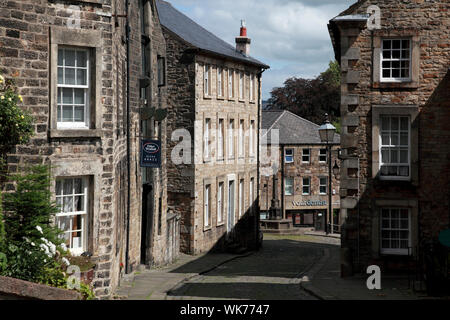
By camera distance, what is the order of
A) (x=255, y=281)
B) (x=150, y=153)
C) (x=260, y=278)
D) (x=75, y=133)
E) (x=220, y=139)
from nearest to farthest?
(x=75, y=133)
(x=150, y=153)
(x=255, y=281)
(x=260, y=278)
(x=220, y=139)

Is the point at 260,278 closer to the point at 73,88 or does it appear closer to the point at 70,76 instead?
the point at 73,88

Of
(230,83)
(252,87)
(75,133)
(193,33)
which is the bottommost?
(75,133)

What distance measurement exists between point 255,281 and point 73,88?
9.95 meters

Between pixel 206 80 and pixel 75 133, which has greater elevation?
pixel 206 80

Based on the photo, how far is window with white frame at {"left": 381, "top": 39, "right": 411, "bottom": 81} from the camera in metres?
21.7

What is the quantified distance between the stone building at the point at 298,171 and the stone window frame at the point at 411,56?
124 feet

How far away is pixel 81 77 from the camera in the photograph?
1619cm

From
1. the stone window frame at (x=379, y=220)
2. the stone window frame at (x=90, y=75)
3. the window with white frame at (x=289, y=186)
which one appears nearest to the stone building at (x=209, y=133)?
the stone window frame at (x=379, y=220)

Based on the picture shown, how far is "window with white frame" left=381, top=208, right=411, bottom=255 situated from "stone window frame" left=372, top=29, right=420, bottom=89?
3.86 meters

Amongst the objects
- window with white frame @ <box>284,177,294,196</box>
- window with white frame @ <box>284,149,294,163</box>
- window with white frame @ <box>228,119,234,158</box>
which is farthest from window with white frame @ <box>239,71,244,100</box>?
window with white frame @ <box>284,177,294,196</box>

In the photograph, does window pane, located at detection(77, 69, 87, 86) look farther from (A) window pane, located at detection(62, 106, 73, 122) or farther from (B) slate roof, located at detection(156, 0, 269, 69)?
(B) slate roof, located at detection(156, 0, 269, 69)

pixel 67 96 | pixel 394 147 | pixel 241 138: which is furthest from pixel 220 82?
pixel 67 96

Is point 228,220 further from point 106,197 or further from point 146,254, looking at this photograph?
point 106,197
